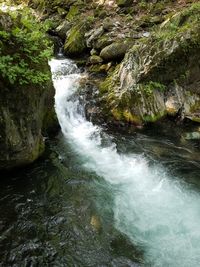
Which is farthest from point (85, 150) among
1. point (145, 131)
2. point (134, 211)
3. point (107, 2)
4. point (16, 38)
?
point (107, 2)

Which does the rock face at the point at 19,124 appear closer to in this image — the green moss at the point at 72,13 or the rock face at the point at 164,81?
the rock face at the point at 164,81

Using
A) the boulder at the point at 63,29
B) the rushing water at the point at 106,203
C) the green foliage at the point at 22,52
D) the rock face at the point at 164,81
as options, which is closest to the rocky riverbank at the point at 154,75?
the rock face at the point at 164,81

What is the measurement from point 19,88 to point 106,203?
9.45 ft

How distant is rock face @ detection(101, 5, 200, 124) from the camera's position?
9883 millimetres

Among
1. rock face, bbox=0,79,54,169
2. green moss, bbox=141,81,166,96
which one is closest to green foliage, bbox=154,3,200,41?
green moss, bbox=141,81,166,96

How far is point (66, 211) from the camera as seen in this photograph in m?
6.12

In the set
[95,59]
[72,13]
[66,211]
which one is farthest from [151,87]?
[72,13]

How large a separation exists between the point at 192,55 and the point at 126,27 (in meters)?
5.58

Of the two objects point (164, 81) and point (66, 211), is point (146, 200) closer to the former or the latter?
point (66, 211)

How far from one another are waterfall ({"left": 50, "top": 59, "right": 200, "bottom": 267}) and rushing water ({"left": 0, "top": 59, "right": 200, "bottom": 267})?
0.7 inches

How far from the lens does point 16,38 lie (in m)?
6.45

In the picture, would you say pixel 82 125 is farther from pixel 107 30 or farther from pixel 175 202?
pixel 107 30

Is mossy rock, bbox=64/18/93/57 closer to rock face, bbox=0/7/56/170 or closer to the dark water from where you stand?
the dark water

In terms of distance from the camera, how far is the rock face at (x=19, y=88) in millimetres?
6293
